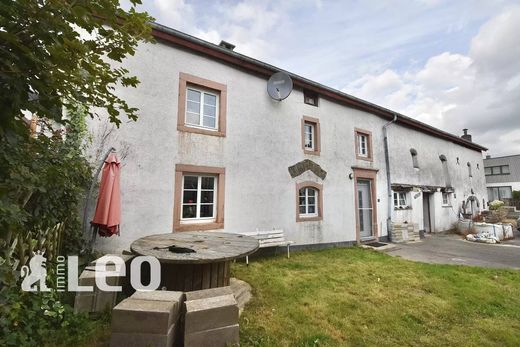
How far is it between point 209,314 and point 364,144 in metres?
10.1

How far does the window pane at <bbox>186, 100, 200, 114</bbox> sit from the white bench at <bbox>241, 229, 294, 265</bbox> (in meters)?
3.70

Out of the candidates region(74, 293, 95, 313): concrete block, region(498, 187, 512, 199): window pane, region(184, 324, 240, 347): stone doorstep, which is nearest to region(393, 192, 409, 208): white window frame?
region(184, 324, 240, 347): stone doorstep

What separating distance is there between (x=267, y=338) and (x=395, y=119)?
11.5 metres

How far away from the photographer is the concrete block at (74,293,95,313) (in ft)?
10.5

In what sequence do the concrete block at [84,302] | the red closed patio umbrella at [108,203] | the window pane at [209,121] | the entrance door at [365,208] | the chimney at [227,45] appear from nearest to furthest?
the concrete block at [84,302] < the red closed patio umbrella at [108,203] < the window pane at [209,121] < the chimney at [227,45] < the entrance door at [365,208]

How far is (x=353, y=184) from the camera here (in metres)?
10.0

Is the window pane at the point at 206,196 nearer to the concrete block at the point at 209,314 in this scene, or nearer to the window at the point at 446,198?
the concrete block at the point at 209,314

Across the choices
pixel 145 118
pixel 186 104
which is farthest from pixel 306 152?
pixel 145 118

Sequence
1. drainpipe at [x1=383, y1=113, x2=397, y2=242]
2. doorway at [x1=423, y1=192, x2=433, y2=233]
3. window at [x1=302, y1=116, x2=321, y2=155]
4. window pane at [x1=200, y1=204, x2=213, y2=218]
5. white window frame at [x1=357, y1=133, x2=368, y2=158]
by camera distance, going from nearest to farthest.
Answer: window pane at [x1=200, y1=204, x2=213, y2=218]
window at [x1=302, y1=116, x2=321, y2=155]
white window frame at [x1=357, y1=133, x2=368, y2=158]
drainpipe at [x1=383, y1=113, x2=397, y2=242]
doorway at [x1=423, y1=192, x2=433, y2=233]

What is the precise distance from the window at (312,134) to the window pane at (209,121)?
3411mm

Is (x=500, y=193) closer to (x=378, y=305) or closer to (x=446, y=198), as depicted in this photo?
(x=446, y=198)

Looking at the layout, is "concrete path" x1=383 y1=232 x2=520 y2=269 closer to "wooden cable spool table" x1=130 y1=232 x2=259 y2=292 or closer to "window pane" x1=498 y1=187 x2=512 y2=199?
"wooden cable spool table" x1=130 y1=232 x2=259 y2=292

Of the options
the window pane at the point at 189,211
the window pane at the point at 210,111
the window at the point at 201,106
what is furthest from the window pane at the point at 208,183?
the window pane at the point at 210,111

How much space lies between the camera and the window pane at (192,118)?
679 cm
